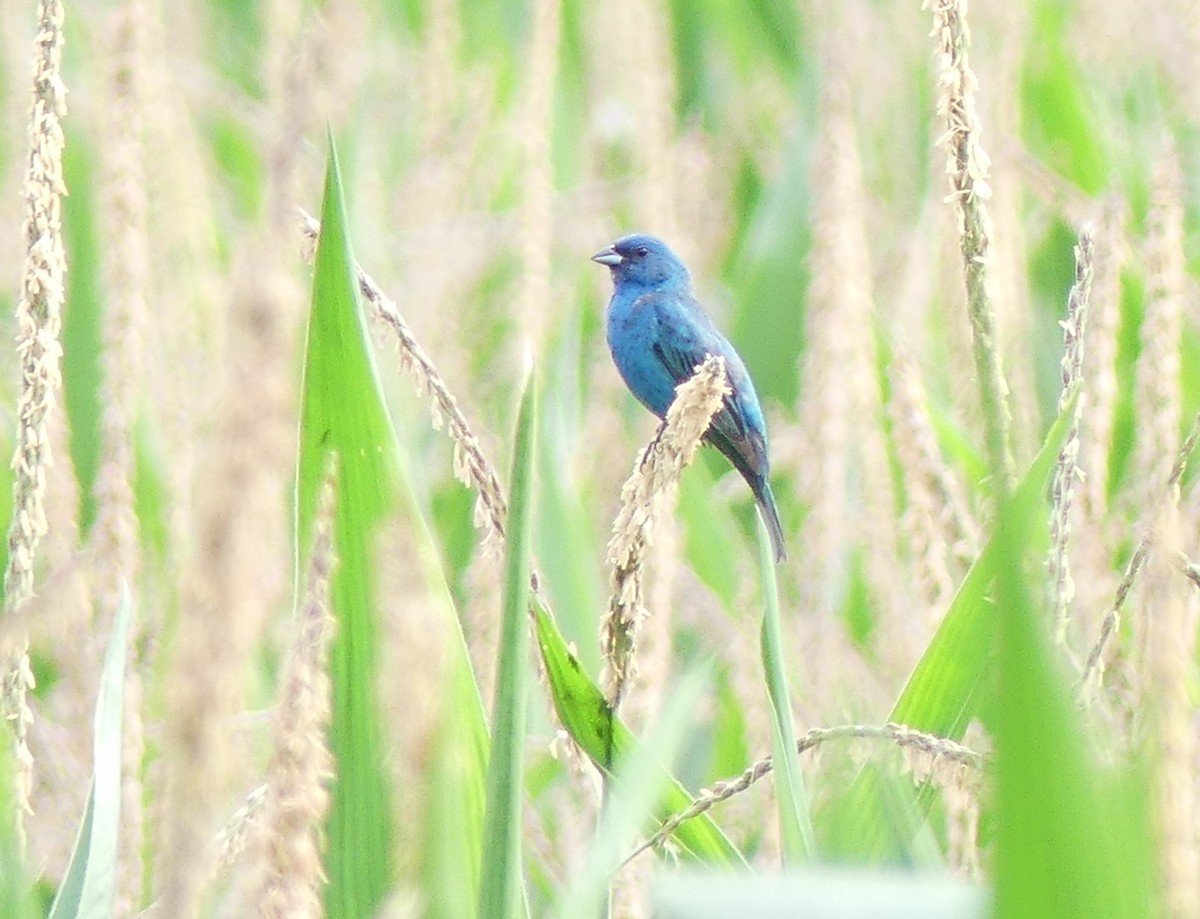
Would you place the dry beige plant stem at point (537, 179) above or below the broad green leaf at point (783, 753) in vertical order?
above

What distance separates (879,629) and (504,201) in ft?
3.85

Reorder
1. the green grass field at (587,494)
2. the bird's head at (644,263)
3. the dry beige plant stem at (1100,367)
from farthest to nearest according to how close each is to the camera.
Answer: the bird's head at (644,263), the dry beige plant stem at (1100,367), the green grass field at (587,494)

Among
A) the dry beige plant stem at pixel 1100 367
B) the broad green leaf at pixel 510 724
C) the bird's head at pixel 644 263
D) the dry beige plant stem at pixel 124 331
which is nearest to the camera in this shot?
the broad green leaf at pixel 510 724

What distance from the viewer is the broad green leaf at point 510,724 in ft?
2.09

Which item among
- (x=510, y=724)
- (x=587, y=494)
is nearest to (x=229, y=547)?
(x=510, y=724)

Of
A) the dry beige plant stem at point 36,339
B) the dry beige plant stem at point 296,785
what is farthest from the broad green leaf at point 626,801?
the dry beige plant stem at point 36,339

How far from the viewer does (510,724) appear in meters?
0.64

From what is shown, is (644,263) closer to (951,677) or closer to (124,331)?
(124,331)

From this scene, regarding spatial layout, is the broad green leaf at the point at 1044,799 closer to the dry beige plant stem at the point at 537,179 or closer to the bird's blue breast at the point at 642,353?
the dry beige plant stem at the point at 537,179

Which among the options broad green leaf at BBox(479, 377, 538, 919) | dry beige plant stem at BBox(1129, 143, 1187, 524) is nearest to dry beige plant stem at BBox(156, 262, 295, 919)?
broad green leaf at BBox(479, 377, 538, 919)

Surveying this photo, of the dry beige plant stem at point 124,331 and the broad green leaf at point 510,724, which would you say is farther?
the dry beige plant stem at point 124,331

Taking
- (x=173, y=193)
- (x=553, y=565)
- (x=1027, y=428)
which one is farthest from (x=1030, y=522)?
(x=173, y=193)

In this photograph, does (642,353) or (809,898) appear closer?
(809,898)

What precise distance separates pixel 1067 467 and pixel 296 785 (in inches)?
17.5
